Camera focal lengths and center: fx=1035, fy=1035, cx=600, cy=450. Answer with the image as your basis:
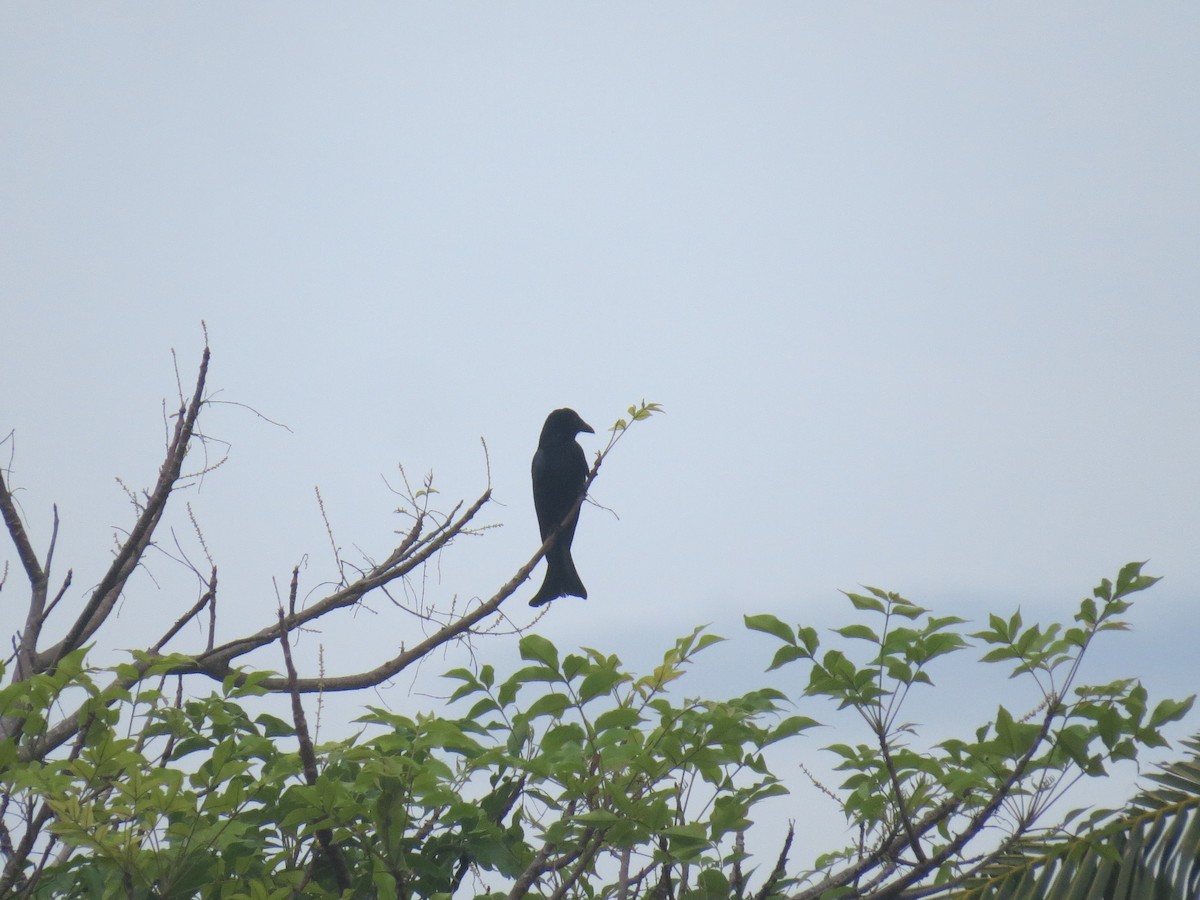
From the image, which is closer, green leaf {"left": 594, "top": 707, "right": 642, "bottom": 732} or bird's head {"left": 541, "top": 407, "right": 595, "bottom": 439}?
green leaf {"left": 594, "top": 707, "right": 642, "bottom": 732}

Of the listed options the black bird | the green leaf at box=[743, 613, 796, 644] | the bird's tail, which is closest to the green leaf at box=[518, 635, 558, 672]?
the green leaf at box=[743, 613, 796, 644]

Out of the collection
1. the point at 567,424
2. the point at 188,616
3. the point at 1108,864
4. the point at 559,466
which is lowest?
the point at 1108,864

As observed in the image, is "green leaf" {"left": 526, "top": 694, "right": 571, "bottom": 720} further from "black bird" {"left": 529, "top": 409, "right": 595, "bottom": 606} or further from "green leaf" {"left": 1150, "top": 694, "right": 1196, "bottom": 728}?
"black bird" {"left": 529, "top": 409, "right": 595, "bottom": 606}

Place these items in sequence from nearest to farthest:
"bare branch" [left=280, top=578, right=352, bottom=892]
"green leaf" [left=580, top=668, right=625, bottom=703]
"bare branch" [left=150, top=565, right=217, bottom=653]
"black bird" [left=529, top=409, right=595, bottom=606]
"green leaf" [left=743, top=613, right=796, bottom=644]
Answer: "bare branch" [left=280, top=578, right=352, bottom=892] → "green leaf" [left=580, top=668, right=625, bottom=703] → "green leaf" [left=743, top=613, right=796, bottom=644] → "bare branch" [left=150, top=565, right=217, bottom=653] → "black bird" [left=529, top=409, right=595, bottom=606]

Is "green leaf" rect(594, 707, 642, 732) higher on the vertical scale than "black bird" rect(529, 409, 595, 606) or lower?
lower

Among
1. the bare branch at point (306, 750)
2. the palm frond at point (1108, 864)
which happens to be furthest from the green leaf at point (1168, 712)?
the bare branch at point (306, 750)

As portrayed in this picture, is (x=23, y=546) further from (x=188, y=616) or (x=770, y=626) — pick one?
(x=770, y=626)

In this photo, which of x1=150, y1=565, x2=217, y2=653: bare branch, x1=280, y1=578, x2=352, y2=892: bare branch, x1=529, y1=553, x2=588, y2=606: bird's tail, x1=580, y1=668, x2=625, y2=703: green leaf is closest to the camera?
x1=280, y1=578, x2=352, y2=892: bare branch

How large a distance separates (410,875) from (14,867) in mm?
983

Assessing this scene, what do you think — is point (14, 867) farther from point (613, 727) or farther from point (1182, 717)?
point (1182, 717)

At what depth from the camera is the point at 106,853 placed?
236 centimetres

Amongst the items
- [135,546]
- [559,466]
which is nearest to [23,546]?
[135,546]

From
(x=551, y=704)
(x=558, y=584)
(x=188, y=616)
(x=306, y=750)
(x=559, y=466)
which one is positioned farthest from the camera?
(x=559, y=466)

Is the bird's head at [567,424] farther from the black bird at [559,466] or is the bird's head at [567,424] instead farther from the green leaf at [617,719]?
the green leaf at [617,719]
